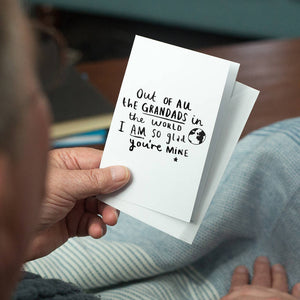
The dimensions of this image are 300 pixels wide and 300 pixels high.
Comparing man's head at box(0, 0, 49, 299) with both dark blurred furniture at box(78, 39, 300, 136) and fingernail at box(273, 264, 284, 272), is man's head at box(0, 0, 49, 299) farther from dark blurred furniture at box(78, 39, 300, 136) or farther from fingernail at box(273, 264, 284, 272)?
dark blurred furniture at box(78, 39, 300, 136)

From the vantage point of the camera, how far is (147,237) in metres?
→ 0.89

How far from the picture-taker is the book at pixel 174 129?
65 centimetres

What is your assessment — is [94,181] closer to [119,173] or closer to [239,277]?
[119,173]

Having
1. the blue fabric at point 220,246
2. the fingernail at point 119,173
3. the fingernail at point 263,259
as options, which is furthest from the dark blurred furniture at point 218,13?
the fingernail at point 119,173

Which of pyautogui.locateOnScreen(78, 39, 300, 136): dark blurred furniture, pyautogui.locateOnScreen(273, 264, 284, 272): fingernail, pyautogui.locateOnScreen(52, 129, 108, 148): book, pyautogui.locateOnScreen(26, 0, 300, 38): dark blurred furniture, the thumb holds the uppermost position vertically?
pyautogui.locateOnScreen(26, 0, 300, 38): dark blurred furniture

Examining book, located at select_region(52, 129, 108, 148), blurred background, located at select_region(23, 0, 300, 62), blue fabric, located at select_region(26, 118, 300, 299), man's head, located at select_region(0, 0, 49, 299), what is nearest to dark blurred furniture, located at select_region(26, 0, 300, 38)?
blurred background, located at select_region(23, 0, 300, 62)

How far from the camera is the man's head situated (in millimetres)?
292

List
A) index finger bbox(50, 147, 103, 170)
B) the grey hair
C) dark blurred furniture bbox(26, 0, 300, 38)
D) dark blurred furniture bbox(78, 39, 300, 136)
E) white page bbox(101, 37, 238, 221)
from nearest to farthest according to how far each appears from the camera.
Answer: the grey hair → white page bbox(101, 37, 238, 221) → index finger bbox(50, 147, 103, 170) → dark blurred furniture bbox(78, 39, 300, 136) → dark blurred furniture bbox(26, 0, 300, 38)

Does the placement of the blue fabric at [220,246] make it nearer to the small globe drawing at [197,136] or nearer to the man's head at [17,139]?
the small globe drawing at [197,136]

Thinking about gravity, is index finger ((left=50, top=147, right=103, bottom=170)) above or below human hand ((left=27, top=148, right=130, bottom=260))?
above

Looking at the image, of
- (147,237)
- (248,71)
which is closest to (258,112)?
(248,71)

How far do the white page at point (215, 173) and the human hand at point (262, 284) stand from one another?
5.0 inches

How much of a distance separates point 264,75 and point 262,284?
67cm

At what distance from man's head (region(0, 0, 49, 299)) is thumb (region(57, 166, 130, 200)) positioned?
0.99ft
